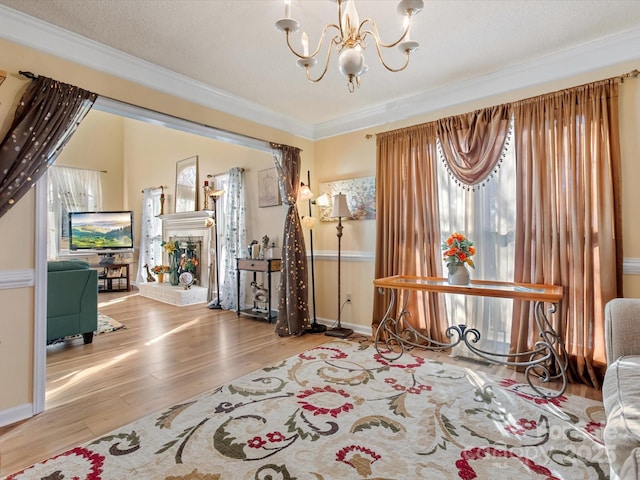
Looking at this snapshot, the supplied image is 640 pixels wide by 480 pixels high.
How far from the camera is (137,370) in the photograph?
2.95 m

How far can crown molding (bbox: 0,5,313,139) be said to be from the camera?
2213 millimetres

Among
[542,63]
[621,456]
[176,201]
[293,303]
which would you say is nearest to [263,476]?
[621,456]

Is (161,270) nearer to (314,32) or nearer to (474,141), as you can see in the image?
(314,32)

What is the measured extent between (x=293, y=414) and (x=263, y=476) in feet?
1.84

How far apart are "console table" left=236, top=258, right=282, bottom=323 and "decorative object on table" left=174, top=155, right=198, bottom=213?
2.19 meters

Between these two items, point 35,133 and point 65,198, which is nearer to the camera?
point 35,133

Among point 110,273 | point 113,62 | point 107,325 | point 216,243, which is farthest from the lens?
point 110,273

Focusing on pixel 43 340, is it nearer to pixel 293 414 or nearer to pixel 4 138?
pixel 4 138

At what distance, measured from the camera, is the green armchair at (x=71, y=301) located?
136 inches

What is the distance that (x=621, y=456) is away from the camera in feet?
3.75

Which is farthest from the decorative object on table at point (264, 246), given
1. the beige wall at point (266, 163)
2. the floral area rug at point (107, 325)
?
the floral area rug at point (107, 325)

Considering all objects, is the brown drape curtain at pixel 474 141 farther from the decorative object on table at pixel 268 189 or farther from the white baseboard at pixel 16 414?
the white baseboard at pixel 16 414

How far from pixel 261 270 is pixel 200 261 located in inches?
91.5

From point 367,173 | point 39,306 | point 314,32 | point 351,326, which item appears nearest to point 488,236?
point 367,173
